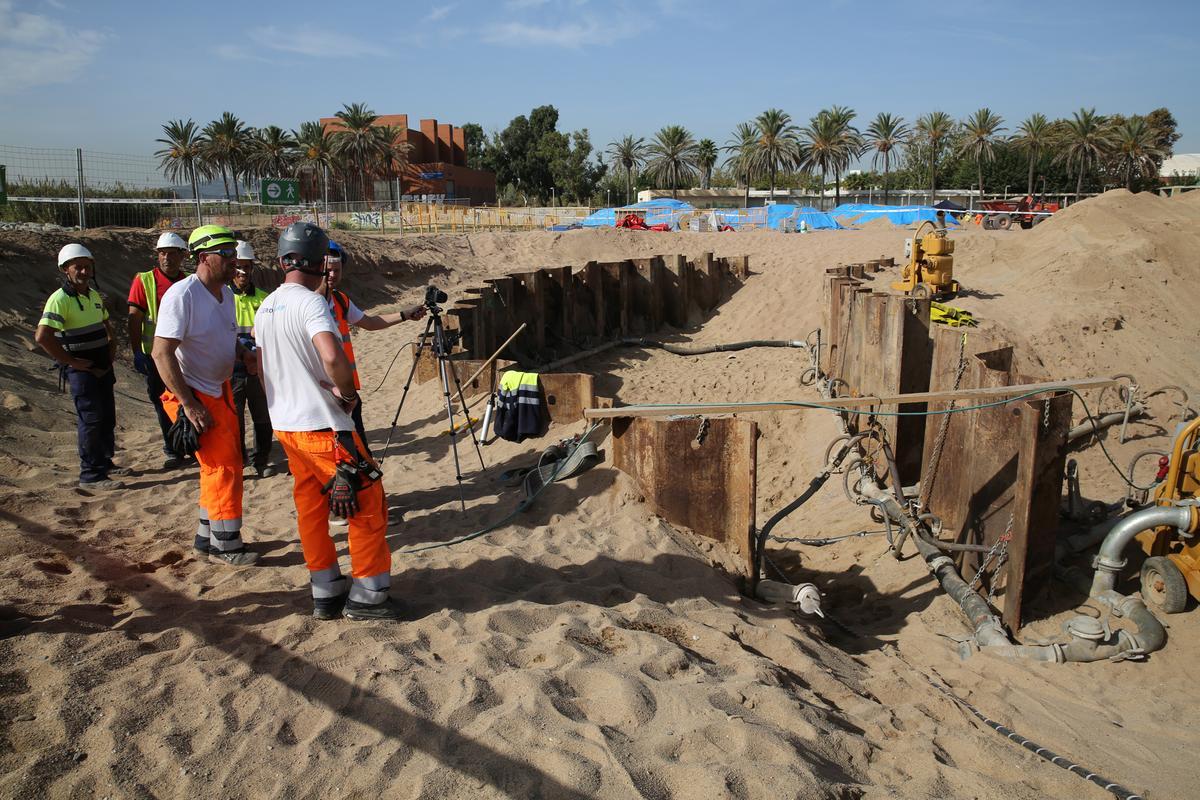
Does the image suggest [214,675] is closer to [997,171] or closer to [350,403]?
[350,403]

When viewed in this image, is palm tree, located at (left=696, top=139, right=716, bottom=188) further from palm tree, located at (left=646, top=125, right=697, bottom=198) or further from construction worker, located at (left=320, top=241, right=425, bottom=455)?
construction worker, located at (left=320, top=241, right=425, bottom=455)

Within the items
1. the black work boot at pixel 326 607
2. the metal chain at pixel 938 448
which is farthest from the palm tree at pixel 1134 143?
the black work boot at pixel 326 607

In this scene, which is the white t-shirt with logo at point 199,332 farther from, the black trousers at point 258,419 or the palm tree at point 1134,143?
the palm tree at point 1134,143

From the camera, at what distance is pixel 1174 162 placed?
239 ft

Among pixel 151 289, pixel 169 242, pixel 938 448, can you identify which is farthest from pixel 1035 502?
pixel 151 289

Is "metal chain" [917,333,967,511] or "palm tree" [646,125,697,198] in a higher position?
"palm tree" [646,125,697,198]

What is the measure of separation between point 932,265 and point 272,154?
46384mm

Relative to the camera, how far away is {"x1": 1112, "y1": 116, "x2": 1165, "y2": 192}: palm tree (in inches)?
2098

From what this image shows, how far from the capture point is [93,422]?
19.6 ft

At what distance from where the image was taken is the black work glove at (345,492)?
3512mm

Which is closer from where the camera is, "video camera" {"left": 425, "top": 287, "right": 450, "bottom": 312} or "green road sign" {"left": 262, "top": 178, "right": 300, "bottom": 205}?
"video camera" {"left": 425, "top": 287, "right": 450, "bottom": 312}

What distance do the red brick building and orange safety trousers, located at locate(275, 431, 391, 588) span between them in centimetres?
4845

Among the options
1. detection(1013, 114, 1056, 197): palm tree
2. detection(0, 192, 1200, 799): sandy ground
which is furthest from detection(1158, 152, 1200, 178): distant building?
detection(0, 192, 1200, 799): sandy ground

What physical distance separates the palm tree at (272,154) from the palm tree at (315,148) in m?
0.63
